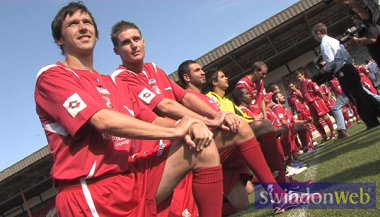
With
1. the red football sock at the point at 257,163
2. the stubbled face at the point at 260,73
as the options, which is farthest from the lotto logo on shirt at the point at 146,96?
the stubbled face at the point at 260,73

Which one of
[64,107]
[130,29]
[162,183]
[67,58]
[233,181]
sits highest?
[130,29]

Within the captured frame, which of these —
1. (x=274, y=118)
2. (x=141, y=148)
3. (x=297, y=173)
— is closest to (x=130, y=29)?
(x=141, y=148)

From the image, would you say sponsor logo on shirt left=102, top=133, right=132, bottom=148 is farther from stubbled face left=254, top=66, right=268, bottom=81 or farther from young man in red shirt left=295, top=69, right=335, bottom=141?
young man in red shirt left=295, top=69, right=335, bottom=141

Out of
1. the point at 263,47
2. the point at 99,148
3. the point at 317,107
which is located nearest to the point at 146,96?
the point at 99,148

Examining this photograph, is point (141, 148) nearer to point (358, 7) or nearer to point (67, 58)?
point (67, 58)

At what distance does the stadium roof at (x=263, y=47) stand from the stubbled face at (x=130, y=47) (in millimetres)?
12229

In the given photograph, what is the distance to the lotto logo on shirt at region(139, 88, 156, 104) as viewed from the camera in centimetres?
288

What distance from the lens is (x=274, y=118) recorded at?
27.4 feet

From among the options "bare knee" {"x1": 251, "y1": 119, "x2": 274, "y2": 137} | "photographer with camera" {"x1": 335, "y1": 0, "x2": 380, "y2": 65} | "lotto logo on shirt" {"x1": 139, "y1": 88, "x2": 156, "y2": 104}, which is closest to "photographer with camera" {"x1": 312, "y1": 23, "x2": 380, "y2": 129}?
"photographer with camera" {"x1": 335, "y1": 0, "x2": 380, "y2": 65}

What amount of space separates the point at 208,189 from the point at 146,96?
108 cm

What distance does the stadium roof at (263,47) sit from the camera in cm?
1548

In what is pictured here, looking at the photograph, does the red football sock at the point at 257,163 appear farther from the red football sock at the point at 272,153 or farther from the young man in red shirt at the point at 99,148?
the young man in red shirt at the point at 99,148

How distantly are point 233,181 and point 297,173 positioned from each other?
6.71 ft

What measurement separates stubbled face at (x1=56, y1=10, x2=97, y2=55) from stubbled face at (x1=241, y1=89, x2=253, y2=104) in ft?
15.1
